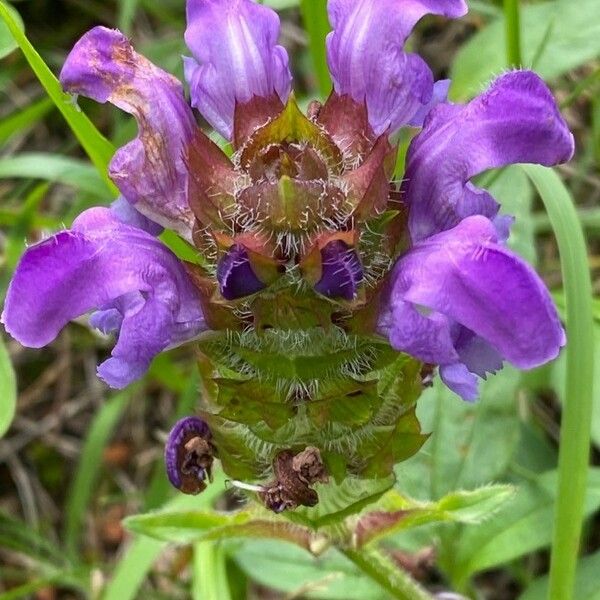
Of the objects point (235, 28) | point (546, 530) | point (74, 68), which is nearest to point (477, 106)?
point (235, 28)

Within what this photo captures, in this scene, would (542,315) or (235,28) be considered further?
(235,28)

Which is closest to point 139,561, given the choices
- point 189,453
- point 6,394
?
point 6,394

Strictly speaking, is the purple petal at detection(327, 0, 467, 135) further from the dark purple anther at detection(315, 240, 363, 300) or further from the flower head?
the dark purple anther at detection(315, 240, 363, 300)

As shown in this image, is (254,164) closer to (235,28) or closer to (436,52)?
(235,28)

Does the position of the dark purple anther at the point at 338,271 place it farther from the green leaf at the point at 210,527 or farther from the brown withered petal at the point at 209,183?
the green leaf at the point at 210,527

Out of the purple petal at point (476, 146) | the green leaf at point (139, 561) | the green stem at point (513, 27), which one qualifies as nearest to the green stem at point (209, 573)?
the green leaf at point (139, 561)

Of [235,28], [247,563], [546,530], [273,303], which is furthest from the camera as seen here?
[247,563]
